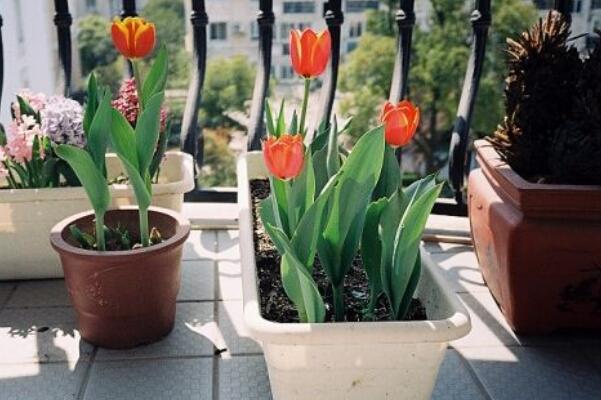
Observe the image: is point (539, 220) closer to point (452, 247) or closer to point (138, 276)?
point (452, 247)

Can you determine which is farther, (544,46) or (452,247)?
(452,247)

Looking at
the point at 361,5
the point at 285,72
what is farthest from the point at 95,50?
the point at 361,5

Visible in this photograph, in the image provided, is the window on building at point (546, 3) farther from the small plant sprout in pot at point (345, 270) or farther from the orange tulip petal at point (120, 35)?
the orange tulip petal at point (120, 35)

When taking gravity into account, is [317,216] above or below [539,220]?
above

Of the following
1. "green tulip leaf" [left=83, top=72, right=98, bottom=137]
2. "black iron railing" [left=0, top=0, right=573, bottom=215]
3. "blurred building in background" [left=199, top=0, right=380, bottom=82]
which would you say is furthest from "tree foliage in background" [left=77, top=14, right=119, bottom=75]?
"green tulip leaf" [left=83, top=72, right=98, bottom=137]

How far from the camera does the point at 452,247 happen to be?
1988 mm

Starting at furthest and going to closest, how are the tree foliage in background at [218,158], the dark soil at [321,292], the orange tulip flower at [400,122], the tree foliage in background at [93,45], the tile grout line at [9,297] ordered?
1. the tree foliage in background at [93,45]
2. the tree foliage in background at [218,158]
3. the tile grout line at [9,297]
4. the dark soil at [321,292]
5. the orange tulip flower at [400,122]

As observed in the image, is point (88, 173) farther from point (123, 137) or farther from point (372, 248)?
point (372, 248)

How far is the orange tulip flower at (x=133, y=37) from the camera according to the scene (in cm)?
134

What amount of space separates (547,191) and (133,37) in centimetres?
87

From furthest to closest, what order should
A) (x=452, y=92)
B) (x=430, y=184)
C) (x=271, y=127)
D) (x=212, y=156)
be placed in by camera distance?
(x=212, y=156) → (x=452, y=92) → (x=271, y=127) → (x=430, y=184)

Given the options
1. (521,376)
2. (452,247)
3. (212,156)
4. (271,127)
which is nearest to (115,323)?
(271,127)

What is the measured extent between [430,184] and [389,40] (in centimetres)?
2154

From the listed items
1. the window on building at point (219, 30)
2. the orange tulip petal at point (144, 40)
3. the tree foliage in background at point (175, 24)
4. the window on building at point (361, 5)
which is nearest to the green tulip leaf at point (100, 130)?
the orange tulip petal at point (144, 40)
